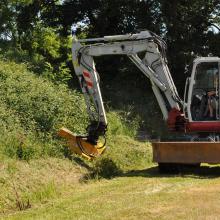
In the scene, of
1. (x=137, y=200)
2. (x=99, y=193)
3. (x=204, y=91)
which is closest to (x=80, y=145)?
(x=99, y=193)

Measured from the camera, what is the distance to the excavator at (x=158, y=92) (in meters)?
13.7

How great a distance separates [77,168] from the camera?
1281cm

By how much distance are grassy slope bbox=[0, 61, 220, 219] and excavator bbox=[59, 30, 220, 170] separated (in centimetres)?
61

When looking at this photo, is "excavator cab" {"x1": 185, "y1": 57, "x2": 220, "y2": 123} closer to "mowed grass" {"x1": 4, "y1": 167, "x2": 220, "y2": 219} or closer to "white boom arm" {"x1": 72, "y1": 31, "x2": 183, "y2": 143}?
"white boom arm" {"x1": 72, "y1": 31, "x2": 183, "y2": 143}

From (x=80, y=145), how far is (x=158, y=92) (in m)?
2.45

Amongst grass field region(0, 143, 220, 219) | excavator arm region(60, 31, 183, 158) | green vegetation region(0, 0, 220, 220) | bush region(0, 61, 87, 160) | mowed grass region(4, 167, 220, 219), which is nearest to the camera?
mowed grass region(4, 167, 220, 219)

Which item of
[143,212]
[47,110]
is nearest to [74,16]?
[47,110]

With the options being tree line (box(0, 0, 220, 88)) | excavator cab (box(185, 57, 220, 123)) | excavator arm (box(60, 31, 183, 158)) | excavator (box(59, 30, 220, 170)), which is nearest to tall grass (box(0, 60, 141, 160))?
excavator (box(59, 30, 220, 170))

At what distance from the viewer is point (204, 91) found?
13844 mm

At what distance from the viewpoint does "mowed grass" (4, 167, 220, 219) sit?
28.3 feet

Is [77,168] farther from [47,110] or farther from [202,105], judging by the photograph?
[202,105]

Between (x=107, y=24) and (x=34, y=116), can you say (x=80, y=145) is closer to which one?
(x=34, y=116)

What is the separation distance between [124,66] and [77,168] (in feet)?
41.4

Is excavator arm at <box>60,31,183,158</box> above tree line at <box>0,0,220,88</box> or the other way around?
the other way around
